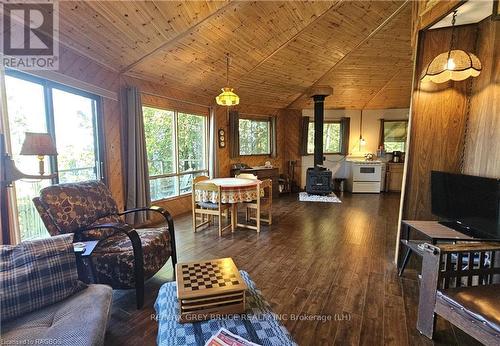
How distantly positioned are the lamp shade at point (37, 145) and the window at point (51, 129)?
0.46 meters

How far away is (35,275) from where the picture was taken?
1.34 metres

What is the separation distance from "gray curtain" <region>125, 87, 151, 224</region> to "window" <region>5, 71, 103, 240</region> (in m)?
0.42

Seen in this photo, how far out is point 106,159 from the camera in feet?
11.7

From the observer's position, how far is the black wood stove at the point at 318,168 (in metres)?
6.43

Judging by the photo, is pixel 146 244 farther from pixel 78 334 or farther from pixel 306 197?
pixel 306 197

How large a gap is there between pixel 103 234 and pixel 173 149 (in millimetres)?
2750

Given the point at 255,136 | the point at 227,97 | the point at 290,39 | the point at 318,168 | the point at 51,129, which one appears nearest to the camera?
the point at 51,129

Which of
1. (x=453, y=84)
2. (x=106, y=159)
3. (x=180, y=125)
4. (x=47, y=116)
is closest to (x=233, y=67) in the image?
(x=180, y=125)

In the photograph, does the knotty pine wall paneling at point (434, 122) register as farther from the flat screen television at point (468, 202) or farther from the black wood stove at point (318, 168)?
the black wood stove at point (318, 168)

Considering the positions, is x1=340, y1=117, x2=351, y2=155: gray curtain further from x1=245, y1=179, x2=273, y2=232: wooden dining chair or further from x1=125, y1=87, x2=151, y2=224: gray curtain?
x1=125, y1=87, x2=151, y2=224: gray curtain

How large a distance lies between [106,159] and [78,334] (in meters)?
2.80

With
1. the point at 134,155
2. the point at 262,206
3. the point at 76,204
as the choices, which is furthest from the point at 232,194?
the point at 76,204

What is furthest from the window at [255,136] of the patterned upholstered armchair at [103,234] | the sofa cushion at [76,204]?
the patterned upholstered armchair at [103,234]

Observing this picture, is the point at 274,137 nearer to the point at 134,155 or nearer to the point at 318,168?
the point at 318,168
